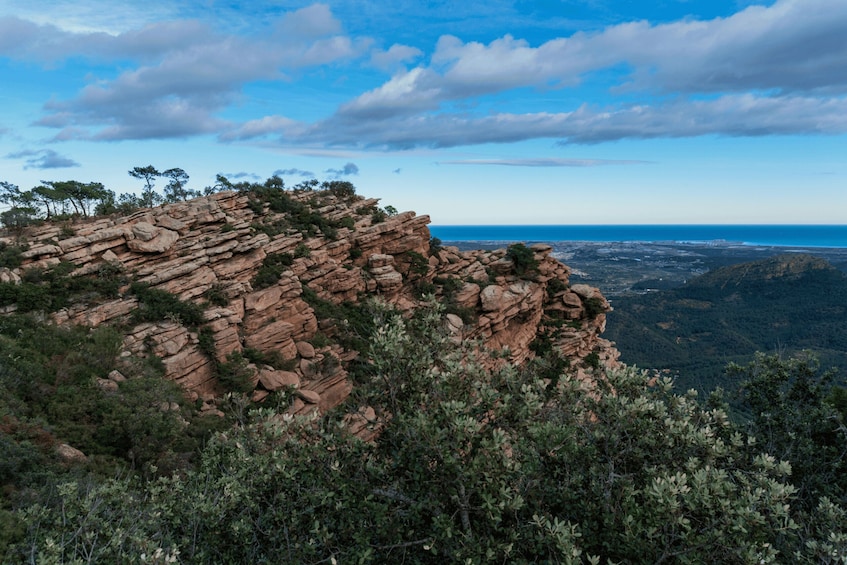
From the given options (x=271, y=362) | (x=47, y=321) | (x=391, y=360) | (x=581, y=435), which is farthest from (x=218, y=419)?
(x=581, y=435)

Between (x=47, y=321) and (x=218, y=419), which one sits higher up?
(x=47, y=321)

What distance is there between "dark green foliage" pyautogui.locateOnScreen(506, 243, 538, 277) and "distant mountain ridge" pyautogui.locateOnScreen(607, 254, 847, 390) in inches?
1765

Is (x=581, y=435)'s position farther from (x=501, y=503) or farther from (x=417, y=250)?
(x=417, y=250)

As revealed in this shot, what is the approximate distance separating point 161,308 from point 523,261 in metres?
24.6

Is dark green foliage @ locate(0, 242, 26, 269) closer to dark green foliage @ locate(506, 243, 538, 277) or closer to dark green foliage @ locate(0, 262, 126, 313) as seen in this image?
dark green foliage @ locate(0, 262, 126, 313)

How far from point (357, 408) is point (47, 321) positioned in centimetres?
1811

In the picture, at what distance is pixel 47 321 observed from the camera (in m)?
18.1

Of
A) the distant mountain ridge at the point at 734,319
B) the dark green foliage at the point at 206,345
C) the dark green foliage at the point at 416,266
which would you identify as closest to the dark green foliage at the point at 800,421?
the dark green foliage at the point at 206,345

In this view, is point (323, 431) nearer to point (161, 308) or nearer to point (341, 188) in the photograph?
point (161, 308)

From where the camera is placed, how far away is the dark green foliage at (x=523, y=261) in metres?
34.5

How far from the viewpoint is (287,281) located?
24.5 metres

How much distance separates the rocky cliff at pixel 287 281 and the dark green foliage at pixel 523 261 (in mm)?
245

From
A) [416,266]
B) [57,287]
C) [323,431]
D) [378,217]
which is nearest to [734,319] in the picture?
[416,266]

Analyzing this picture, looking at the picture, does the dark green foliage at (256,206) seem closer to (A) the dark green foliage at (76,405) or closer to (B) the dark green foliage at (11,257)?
(B) the dark green foliage at (11,257)
